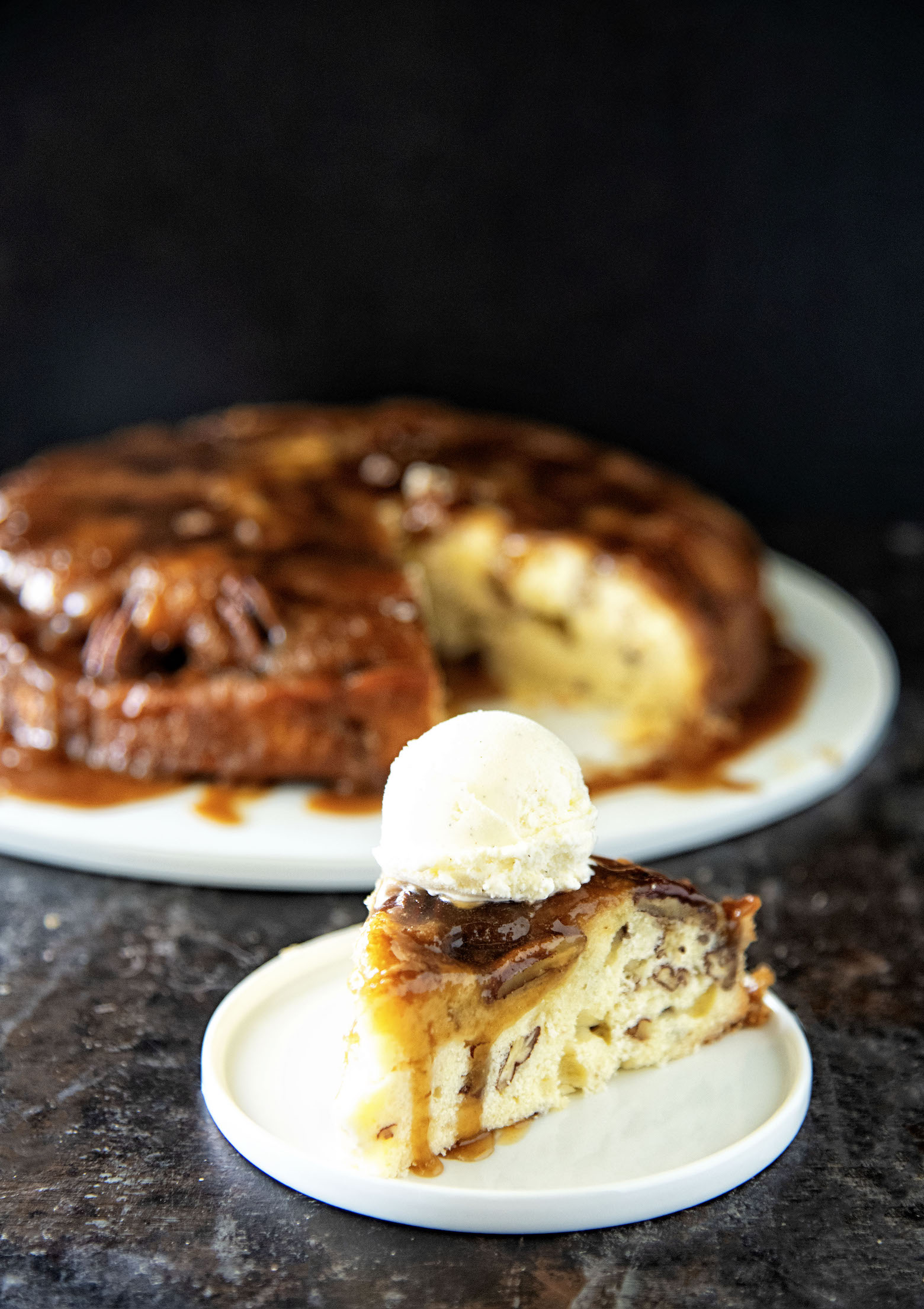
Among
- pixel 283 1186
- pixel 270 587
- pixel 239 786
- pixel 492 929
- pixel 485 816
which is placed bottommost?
pixel 239 786

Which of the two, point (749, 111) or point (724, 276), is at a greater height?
point (749, 111)

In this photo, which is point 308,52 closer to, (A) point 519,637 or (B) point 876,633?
(A) point 519,637

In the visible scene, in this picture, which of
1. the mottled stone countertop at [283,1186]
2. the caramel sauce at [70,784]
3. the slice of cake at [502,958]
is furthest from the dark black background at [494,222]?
the slice of cake at [502,958]

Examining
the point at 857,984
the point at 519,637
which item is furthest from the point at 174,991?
the point at 519,637

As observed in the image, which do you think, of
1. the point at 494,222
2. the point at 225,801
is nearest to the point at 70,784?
the point at 225,801

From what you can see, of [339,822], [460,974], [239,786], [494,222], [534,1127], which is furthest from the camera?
[494,222]

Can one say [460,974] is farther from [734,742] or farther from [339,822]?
[734,742]
